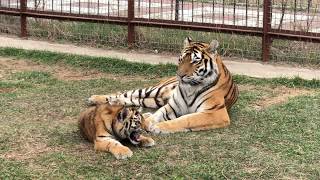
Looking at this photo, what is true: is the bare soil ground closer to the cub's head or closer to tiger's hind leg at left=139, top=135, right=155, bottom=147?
tiger's hind leg at left=139, top=135, right=155, bottom=147

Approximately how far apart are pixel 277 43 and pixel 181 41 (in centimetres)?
147

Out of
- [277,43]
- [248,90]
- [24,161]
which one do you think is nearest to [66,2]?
[277,43]

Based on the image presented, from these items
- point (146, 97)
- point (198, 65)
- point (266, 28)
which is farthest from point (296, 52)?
point (198, 65)

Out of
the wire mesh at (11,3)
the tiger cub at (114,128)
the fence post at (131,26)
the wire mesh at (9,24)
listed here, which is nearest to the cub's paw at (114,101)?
the tiger cub at (114,128)

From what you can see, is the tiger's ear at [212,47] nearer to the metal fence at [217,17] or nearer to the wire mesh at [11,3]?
the metal fence at [217,17]

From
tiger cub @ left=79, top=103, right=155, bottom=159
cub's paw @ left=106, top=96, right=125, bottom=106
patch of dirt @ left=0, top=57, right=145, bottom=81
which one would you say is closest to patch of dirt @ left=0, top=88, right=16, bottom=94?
patch of dirt @ left=0, top=57, right=145, bottom=81

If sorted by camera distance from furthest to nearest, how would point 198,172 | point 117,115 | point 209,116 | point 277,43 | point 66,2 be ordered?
point 66,2 < point 277,43 < point 209,116 < point 117,115 < point 198,172

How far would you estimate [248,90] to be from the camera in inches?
309

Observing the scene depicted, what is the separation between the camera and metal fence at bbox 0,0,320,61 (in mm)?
9156

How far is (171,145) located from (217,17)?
544cm

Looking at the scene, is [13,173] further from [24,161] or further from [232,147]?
[232,147]

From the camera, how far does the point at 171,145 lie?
18.4 feet

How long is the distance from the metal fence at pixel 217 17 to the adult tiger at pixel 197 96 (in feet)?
8.94

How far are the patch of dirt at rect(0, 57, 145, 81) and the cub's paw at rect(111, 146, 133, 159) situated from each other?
11.0 feet
